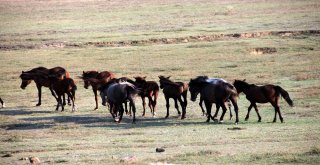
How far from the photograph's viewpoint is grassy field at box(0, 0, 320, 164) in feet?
57.8

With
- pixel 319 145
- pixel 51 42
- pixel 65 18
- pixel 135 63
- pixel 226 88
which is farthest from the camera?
pixel 65 18

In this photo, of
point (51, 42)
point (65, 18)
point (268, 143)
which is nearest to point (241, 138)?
point (268, 143)

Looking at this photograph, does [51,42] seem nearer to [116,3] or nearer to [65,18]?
[65,18]

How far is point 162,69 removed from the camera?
36219 mm

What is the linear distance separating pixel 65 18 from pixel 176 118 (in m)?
46.4

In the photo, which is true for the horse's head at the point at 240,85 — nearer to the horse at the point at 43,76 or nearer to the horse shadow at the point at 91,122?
the horse shadow at the point at 91,122

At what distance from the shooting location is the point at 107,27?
5966 centimetres

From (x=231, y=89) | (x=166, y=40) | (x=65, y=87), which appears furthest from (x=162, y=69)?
(x=231, y=89)

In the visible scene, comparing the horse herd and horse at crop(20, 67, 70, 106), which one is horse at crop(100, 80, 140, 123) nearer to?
the horse herd

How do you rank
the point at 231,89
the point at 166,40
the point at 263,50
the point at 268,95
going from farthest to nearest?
the point at 166,40 → the point at 263,50 → the point at 231,89 → the point at 268,95

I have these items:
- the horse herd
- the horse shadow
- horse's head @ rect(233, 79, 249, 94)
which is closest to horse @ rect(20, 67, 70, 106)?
the horse herd

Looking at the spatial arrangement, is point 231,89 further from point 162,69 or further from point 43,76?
point 162,69

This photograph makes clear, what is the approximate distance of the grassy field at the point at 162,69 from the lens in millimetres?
17609

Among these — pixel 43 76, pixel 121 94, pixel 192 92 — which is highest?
pixel 43 76
